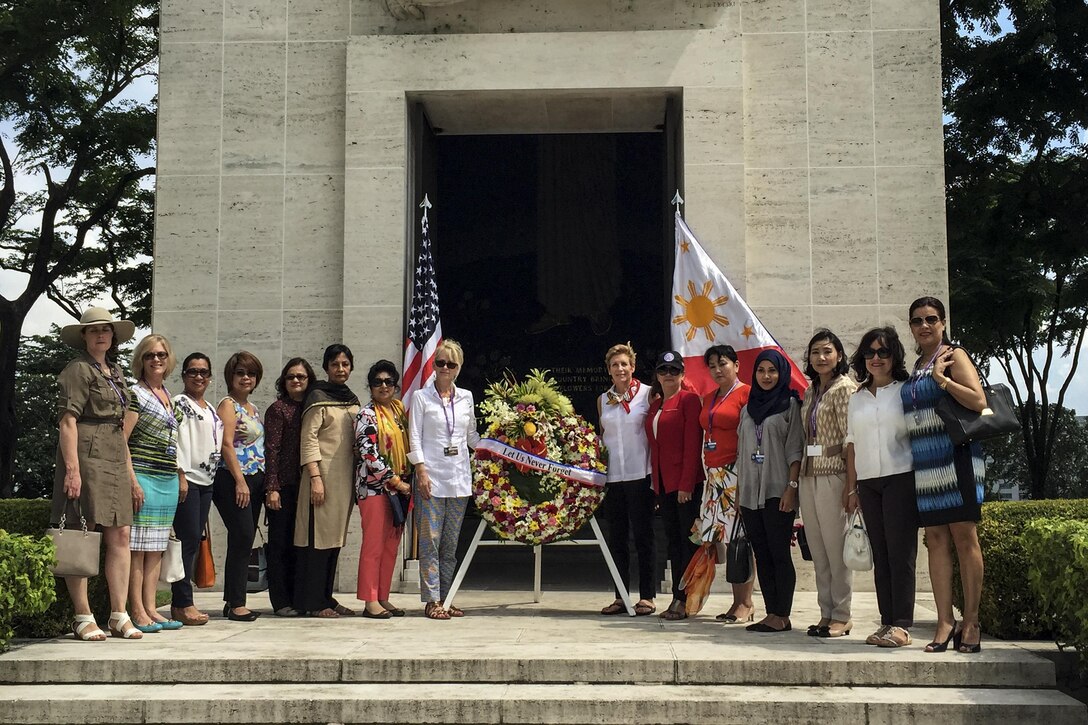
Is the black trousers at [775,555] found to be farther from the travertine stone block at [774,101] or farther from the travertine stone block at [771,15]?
the travertine stone block at [771,15]

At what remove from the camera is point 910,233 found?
441 inches

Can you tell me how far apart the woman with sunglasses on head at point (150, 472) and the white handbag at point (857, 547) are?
4.73 m

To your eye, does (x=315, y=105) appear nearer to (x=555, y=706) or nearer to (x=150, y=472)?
(x=150, y=472)

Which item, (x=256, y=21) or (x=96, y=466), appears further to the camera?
(x=256, y=21)

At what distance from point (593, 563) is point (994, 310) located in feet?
34.1

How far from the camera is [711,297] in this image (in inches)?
413

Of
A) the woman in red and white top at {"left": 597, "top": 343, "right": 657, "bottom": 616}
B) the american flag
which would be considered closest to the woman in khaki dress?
the american flag

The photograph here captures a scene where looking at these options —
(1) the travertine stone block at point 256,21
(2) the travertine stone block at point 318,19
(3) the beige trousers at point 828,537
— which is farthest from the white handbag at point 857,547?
(1) the travertine stone block at point 256,21

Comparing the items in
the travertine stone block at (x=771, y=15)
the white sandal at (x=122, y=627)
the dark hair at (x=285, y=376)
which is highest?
the travertine stone block at (x=771, y=15)

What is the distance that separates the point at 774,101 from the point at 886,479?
18.3ft

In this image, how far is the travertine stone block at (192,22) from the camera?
11.8 m

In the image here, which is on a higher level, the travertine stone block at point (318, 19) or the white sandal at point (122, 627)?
the travertine stone block at point (318, 19)

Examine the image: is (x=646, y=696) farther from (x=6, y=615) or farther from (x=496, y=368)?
(x=496, y=368)

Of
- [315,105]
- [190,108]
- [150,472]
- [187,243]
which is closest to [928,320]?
[150,472]
